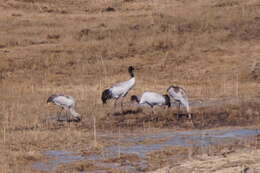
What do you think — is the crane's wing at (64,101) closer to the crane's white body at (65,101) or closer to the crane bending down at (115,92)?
the crane's white body at (65,101)

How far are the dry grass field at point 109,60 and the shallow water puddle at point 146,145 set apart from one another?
1.42ft

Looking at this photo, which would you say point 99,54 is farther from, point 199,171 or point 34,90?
point 199,171

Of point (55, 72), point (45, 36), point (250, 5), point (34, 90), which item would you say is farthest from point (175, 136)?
point (250, 5)

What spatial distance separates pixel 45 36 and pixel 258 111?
16.9 metres

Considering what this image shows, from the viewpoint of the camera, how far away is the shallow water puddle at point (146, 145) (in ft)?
47.3

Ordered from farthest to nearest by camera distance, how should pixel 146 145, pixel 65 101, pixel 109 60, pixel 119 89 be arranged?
pixel 109 60 < pixel 119 89 < pixel 65 101 < pixel 146 145

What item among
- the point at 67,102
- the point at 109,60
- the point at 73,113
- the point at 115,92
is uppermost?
the point at 109,60

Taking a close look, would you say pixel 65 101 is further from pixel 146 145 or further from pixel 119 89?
pixel 146 145

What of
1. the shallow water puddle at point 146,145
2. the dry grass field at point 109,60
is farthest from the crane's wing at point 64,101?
the shallow water puddle at point 146,145

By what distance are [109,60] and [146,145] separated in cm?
1515

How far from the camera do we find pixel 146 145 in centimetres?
1627

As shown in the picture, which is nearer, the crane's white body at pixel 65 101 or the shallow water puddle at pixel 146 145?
the shallow water puddle at pixel 146 145

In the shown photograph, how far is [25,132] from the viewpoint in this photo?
680 inches

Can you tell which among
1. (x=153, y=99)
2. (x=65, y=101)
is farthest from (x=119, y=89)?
(x=65, y=101)
